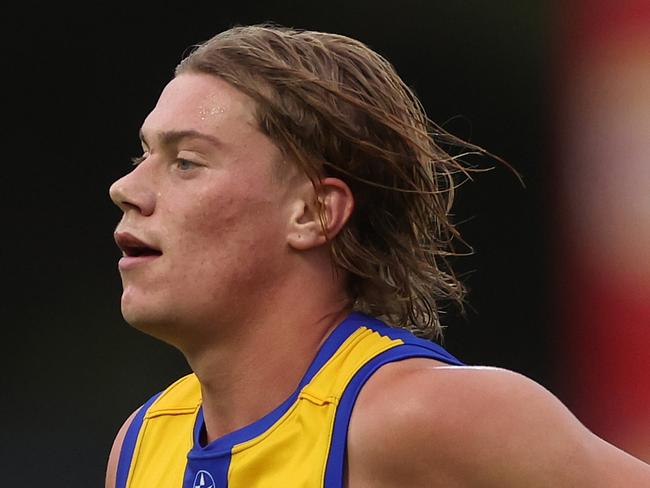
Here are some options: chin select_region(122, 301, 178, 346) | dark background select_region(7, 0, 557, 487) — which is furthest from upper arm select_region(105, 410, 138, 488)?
dark background select_region(7, 0, 557, 487)

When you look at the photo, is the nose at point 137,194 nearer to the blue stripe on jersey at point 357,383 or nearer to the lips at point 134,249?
the lips at point 134,249

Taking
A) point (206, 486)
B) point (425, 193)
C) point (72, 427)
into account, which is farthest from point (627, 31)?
point (72, 427)

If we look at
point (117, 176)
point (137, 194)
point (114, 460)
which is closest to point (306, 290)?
point (137, 194)

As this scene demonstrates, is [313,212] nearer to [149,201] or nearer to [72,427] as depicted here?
[149,201]

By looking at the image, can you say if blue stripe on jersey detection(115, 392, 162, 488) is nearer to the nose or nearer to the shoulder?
the shoulder

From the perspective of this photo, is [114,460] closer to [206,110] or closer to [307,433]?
[307,433]

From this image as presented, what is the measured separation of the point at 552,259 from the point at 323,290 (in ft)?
6.50

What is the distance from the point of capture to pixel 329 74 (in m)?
2.04

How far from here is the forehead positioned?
1.94 meters

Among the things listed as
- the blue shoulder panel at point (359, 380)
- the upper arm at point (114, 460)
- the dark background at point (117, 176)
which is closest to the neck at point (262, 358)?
the blue shoulder panel at point (359, 380)

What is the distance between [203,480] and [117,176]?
8.05 feet

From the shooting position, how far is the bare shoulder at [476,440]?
171cm

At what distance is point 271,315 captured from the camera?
1.94 m

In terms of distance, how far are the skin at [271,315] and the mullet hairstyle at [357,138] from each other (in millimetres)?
33
